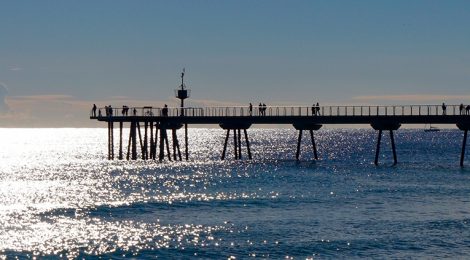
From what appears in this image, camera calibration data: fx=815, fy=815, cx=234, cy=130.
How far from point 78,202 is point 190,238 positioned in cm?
2062

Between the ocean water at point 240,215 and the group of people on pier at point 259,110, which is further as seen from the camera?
the group of people on pier at point 259,110

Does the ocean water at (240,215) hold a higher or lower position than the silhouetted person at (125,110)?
lower

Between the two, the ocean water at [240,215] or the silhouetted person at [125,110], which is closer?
the ocean water at [240,215]

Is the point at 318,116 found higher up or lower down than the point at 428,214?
higher up

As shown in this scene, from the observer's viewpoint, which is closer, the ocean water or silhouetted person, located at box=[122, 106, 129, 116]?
the ocean water

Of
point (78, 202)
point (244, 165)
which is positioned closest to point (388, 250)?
point (78, 202)

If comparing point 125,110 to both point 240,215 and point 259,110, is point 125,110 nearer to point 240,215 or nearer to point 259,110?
point 259,110

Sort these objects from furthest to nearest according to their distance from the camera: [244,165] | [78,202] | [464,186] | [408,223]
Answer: [244,165] → [464,186] → [78,202] → [408,223]

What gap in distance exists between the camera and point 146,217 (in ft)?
176

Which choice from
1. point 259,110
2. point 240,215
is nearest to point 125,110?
point 259,110

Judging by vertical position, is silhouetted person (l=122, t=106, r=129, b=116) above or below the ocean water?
above

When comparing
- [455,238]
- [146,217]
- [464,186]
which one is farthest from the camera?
[464,186]

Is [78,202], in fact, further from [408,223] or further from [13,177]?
[13,177]

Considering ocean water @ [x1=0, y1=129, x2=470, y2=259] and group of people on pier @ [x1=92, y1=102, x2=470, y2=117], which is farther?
group of people on pier @ [x1=92, y1=102, x2=470, y2=117]
